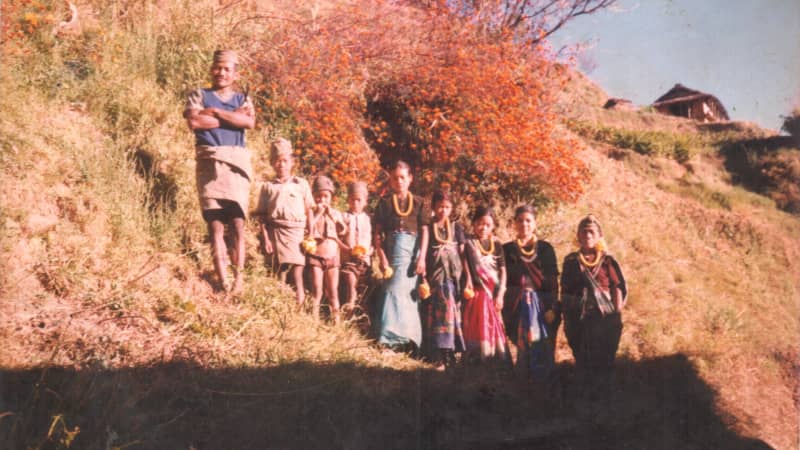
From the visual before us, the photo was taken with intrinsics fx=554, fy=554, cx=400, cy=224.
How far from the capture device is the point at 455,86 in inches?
248

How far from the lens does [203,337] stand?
3396 millimetres

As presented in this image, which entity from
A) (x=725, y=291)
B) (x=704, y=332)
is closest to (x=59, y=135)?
(x=704, y=332)

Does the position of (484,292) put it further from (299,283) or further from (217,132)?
(217,132)

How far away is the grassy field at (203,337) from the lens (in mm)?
2859

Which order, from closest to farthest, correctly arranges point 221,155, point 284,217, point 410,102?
point 221,155, point 284,217, point 410,102

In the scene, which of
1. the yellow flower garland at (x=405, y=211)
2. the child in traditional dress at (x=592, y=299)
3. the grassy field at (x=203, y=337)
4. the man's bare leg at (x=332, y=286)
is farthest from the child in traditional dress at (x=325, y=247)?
the child in traditional dress at (x=592, y=299)

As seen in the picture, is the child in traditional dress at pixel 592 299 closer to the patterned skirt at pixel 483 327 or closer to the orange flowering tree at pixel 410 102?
the patterned skirt at pixel 483 327

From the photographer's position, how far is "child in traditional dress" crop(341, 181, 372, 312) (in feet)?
14.1

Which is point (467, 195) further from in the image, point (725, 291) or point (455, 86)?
point (725, 291)

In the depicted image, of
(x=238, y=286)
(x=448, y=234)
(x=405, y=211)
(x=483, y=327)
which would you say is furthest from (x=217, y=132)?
(x=483, y=327)

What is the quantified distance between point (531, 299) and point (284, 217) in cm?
198

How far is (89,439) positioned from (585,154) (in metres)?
8.41

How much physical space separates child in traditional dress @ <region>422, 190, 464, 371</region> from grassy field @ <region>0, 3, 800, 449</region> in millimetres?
197

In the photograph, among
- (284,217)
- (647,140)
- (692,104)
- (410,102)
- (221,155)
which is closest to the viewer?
(221,155)
